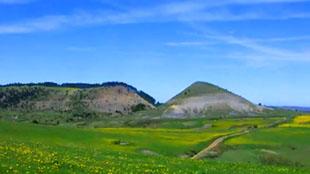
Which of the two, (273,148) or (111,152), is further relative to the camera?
(273,148)

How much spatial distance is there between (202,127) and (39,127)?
6546cm

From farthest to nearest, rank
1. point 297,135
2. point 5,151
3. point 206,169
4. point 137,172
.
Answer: point 297,135 → point 206,169 → point 5,151 → point 137,172

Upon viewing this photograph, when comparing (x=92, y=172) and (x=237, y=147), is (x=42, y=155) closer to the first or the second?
(x=92, y=172)

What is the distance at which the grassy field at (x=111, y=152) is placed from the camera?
32.7 metres

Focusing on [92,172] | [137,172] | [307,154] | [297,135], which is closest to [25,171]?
[92,172]

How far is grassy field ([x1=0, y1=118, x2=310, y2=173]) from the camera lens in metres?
32.7

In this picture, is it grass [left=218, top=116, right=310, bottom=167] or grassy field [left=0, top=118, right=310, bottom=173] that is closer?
grassy field [left=0, top=118, right=310, bottom=173]

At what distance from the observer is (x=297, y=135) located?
91.2 meters

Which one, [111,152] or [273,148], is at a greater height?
[111,152]

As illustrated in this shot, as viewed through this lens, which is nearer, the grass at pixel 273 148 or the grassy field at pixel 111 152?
the grassy field at pixel 111 152

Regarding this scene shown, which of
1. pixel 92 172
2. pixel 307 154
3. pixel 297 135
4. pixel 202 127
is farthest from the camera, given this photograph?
pixel 202 127

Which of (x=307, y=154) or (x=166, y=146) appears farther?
(x=166, y=146)

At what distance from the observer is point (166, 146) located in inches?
2921

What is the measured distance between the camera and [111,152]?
169 ft
